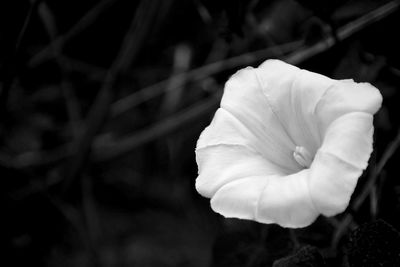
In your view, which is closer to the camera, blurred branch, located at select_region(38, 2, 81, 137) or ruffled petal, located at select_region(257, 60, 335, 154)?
ruffled petal, located at select_region(257, 60, 335, 154)

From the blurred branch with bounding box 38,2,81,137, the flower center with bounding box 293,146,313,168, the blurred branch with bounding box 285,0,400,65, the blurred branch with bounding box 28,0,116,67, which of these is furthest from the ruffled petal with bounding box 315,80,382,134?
the blurred branch with bounding box 38,2,81,137

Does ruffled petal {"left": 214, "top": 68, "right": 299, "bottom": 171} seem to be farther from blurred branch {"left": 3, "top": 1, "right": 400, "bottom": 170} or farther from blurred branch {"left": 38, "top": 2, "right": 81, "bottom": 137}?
blurred branch {"left": 38, "top": 2, "right": 81, "bottom": 137}

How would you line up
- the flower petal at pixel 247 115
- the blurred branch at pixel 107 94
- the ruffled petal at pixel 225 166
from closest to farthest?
the ruffled petal at pixel 225 166 < the flower petal at pixel 247 115 < the blurred branch at pixel 107 94

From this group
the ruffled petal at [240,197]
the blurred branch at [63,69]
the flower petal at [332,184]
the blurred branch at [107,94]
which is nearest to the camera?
the flower petal at [332,184]

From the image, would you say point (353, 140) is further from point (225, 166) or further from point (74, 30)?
point (74, 30)

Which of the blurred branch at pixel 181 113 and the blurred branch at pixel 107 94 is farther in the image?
the blurred branch at pixel 107 94

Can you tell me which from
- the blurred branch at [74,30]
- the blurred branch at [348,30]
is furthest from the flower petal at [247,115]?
the blurred branch at [74,30]

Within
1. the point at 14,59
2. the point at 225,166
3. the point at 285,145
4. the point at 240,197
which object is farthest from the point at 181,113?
the point at 240,197

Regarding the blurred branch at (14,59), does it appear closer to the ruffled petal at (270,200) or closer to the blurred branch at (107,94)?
the blurred branch at (107,94)
